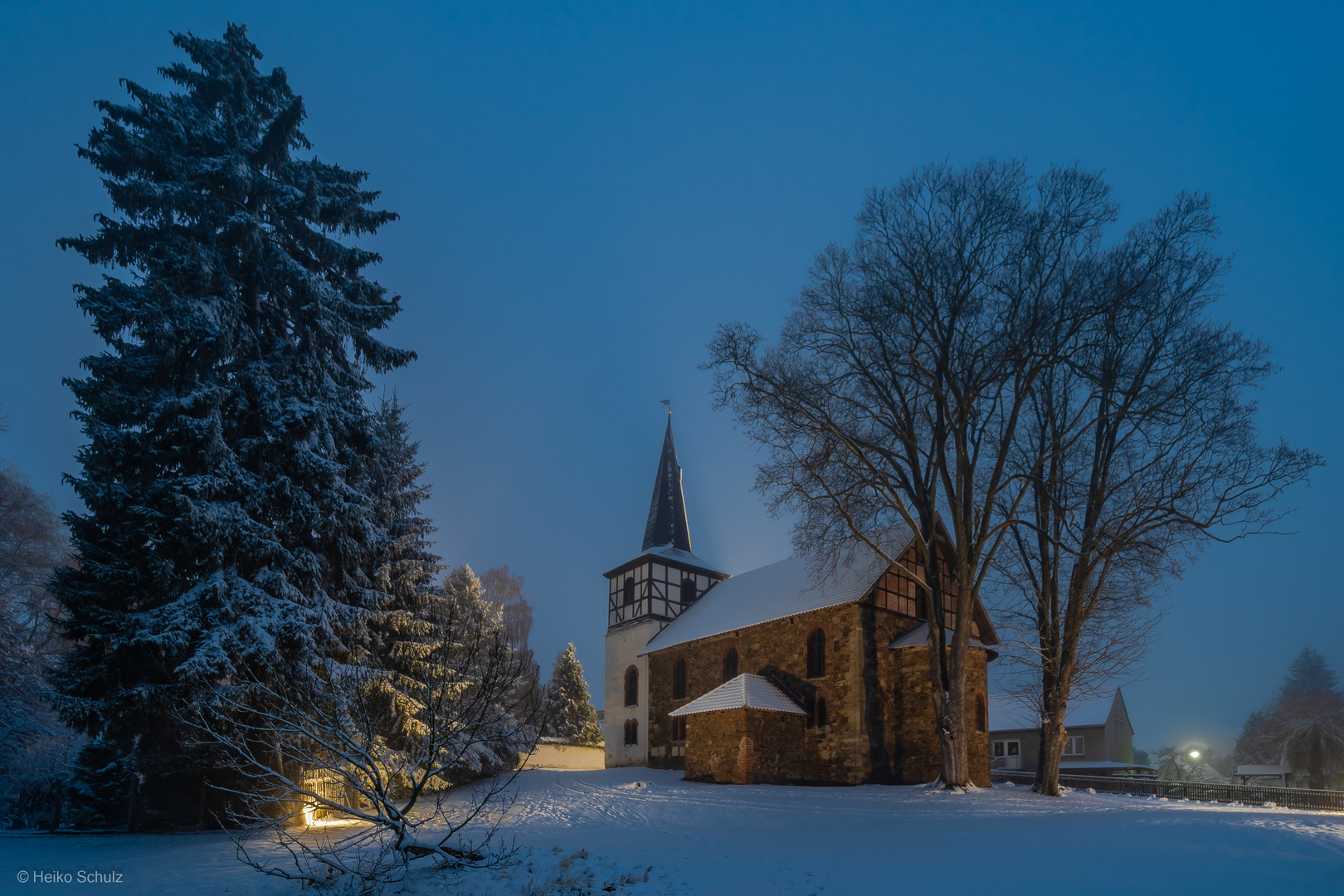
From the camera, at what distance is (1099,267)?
579 inches

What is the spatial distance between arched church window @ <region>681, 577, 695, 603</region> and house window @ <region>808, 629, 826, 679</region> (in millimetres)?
11334

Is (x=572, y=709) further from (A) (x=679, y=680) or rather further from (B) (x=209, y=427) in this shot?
(B) (x=209, y=427)

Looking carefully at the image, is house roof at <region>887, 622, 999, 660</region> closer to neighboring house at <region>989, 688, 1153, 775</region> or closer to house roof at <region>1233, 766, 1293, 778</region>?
neighboring house at <region>989, 688, 1153, 775</region>

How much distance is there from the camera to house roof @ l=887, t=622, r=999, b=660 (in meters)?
20.6

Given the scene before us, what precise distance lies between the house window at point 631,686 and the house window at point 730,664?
6758 millimetres

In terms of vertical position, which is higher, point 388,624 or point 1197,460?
point 1197,460

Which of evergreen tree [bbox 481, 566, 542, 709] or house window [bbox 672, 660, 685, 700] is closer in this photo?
house window [bbox 672, 660, 685, 700]

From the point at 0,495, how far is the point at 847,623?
2326 cm

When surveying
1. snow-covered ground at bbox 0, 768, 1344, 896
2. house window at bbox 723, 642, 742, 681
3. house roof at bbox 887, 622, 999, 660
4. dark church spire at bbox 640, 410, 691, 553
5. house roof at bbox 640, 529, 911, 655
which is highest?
dark church spire at bbox 640, 410, 691, 553

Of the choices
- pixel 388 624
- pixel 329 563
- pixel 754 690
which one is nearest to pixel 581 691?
pixel 754 690

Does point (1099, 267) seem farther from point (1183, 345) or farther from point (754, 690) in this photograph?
point (754, 690)

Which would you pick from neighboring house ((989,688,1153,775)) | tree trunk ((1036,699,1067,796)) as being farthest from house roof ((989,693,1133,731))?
tree trunk ((1036,699,1067,796))

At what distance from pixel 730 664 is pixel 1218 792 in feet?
49.1

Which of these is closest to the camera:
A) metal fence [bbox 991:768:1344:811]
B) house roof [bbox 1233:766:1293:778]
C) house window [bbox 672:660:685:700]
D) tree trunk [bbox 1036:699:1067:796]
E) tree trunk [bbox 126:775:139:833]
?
tree trunk [bbox 126:775:139:833]
